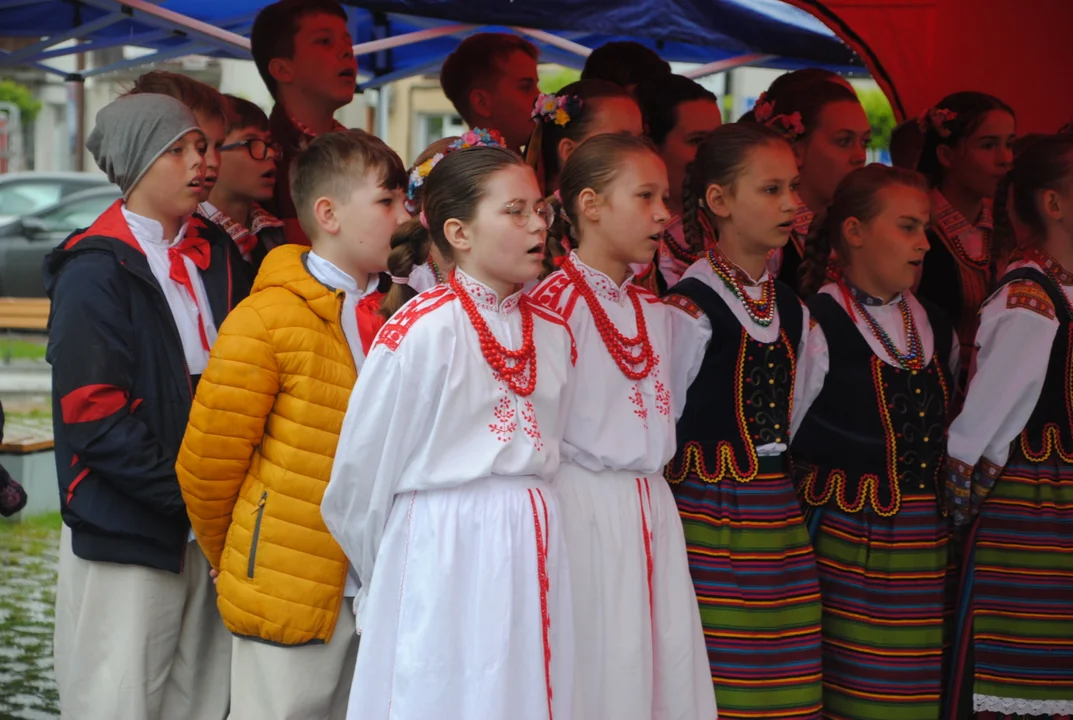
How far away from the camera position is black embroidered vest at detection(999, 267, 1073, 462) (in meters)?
3.80

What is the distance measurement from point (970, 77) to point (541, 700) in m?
3.02

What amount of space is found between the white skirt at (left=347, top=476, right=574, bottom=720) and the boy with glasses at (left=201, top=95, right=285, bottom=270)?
149cm

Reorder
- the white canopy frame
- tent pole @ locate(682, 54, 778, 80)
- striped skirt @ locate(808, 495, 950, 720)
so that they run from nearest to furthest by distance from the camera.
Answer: striped skirt @ locate(808, 495, 950, 720) → the white canopy frame → tent pole @ locate(682, 54, 778, 80)

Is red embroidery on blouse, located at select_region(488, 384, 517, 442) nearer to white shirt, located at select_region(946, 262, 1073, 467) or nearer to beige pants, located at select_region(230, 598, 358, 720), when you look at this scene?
beige pants, located at select_region(230, 598, 358, 720)

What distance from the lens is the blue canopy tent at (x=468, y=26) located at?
22.0 feet

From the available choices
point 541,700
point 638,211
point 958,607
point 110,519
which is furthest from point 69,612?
point 958,607

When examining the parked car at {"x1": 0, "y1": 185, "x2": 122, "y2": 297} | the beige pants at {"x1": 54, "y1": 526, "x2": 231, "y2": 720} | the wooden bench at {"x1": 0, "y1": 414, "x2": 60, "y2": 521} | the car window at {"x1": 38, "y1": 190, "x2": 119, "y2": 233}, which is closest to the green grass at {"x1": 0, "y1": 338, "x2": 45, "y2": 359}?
the parked car at {"x1": 0, "y1": 185, "x2": 122, "y2": 297}

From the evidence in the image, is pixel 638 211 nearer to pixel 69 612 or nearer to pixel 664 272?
pixel 664 272

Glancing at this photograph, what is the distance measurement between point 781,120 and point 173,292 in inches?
87.4

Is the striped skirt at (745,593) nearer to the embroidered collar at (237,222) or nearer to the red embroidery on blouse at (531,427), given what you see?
the red embroidery on blouse at (531,427)

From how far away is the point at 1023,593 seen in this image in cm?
383

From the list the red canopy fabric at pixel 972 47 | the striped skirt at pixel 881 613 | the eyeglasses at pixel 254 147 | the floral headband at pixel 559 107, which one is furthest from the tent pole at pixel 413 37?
the striped skirt at pixel 881 613

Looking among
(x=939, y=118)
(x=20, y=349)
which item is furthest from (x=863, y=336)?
(x=20, y=349)

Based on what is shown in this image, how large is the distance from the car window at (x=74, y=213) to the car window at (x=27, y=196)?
2.22 feet
